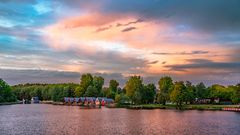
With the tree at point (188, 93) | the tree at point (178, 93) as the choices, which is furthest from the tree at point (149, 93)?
the tree at point (178, 93)

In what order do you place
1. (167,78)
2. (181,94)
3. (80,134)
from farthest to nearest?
(167,78) < (181,94) < (80,134)

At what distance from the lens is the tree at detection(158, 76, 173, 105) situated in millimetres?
173475

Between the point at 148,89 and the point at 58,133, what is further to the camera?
the point at 148,89

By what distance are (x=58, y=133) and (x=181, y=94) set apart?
336ft

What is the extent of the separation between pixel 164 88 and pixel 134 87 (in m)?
16.2

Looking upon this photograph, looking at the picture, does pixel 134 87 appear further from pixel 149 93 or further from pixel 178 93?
pixel 178 93

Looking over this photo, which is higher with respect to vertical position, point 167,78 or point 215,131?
point 167,78

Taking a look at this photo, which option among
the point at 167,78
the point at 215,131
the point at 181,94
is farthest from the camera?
the point at 167,78

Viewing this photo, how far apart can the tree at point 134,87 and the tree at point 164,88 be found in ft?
36.2

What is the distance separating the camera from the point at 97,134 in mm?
61000

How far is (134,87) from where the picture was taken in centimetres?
17925

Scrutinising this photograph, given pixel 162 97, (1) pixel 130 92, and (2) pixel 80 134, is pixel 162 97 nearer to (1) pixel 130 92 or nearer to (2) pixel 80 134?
(1) pixel 130 92

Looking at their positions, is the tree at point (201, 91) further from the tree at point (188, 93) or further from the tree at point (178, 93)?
the tree at point (178, 93)

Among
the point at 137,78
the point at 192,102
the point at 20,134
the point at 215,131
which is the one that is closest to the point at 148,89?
the point at 137,78
